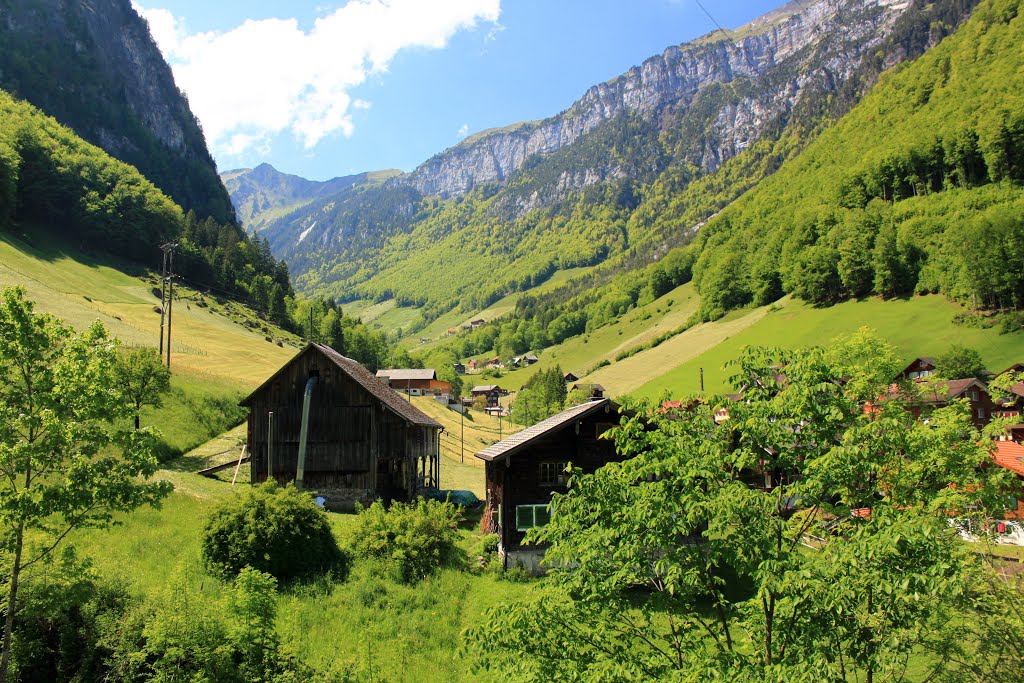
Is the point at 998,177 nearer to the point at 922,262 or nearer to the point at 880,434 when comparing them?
the point at 922,262

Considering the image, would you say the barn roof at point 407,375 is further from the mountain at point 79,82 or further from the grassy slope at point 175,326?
the mountain at point 79,82

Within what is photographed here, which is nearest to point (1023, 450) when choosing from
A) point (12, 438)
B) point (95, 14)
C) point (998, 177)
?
point (12, 438)

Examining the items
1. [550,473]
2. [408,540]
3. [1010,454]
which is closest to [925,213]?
[1010,454]

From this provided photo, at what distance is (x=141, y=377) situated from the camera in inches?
1446

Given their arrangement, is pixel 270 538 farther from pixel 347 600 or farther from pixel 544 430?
pixel 544 430

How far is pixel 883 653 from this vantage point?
7.82 metres

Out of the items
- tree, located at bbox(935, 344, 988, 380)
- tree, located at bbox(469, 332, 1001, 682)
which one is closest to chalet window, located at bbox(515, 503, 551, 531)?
tree, located at bbox(469, 332, 1001, 682)

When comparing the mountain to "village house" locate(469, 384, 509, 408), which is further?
"village house" locate(469, 384, 509, 408)

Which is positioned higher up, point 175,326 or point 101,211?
point 101,211

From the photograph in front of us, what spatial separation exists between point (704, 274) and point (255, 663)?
190 metres

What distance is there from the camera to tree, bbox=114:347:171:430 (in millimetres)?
35969

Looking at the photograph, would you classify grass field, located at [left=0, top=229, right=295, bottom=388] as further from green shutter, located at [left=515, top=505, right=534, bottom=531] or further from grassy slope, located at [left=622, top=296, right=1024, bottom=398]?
grassy slope, located at [left=622, top=296, right=1024, bottom=398]

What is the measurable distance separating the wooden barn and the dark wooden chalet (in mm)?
8750

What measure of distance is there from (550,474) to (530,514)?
2.23m
